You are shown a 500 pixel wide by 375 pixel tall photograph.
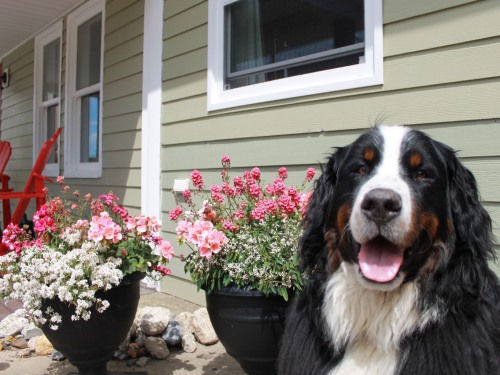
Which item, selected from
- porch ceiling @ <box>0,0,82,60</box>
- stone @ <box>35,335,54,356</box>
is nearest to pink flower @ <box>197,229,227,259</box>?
stone @ <box>35,335,54,356</box>

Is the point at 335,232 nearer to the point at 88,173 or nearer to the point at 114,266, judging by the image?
the point at 114,266

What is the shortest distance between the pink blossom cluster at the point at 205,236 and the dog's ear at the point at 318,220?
1.96 feet

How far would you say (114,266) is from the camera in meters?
2.54

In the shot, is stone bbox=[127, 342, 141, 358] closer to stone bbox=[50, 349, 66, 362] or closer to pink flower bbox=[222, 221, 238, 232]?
stone bbox=[50, 349, 66, 362]

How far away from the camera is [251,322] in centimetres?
249

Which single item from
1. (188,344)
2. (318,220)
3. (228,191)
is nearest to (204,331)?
(188,344)

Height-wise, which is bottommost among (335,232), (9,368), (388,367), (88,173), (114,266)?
(9,368)

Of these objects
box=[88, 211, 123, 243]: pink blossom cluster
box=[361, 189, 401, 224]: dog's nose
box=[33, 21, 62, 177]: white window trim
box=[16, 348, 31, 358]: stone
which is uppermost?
box=[33, 21, 62, 177]: white window trim

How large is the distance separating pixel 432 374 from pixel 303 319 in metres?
0.56

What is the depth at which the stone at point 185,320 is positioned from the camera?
3.56 metres

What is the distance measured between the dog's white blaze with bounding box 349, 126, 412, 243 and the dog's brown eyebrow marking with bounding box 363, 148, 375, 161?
0.04 m

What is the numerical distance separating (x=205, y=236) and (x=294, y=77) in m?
1.65

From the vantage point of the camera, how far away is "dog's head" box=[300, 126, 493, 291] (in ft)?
5.24

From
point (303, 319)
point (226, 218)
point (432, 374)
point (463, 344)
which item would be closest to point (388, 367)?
point (432, 374)
